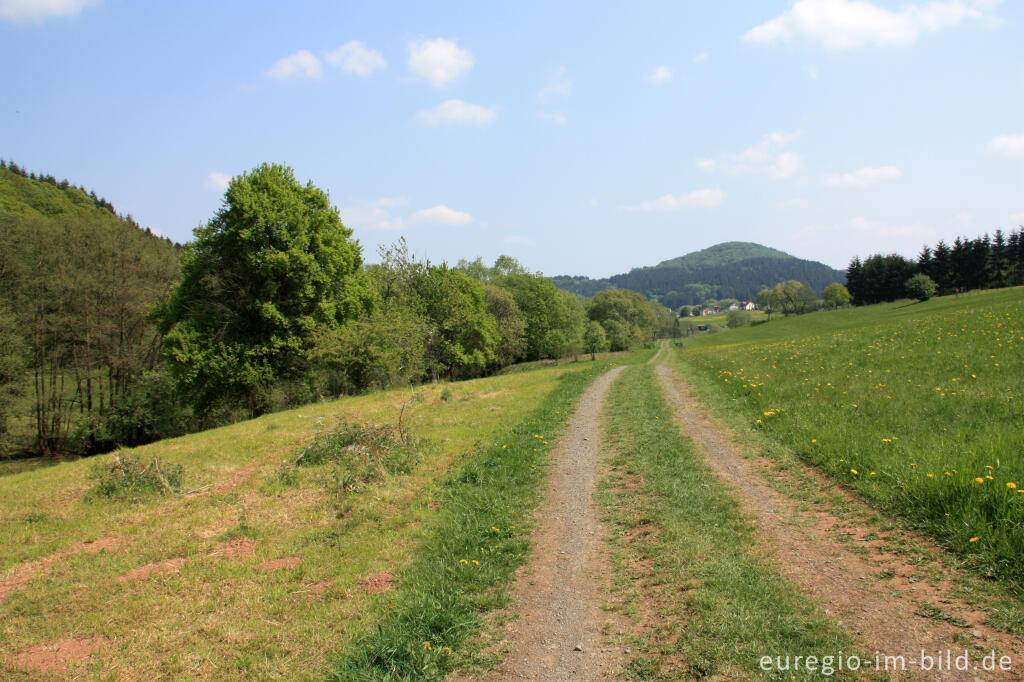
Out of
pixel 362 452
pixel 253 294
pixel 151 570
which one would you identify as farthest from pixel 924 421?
pixel 253 294

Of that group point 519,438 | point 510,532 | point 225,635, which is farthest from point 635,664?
point 519,438

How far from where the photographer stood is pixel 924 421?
946 cm

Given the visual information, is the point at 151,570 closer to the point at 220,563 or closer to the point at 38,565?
the point at 220,563

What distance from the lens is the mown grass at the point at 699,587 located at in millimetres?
4062

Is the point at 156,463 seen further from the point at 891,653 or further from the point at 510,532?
the point at 891,653

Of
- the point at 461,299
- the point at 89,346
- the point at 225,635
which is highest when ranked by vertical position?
the point at 461,299

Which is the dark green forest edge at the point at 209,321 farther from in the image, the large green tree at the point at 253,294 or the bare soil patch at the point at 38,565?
the bare soil patch at the point at 38,565

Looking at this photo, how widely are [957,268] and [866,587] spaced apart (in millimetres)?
113841

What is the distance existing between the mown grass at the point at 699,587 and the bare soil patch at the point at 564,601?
28 cm

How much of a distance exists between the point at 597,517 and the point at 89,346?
40.0 m

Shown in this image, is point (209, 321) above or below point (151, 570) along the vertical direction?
above

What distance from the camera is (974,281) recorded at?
85562 mm

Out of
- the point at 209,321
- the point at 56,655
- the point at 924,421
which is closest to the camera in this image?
the point at 56,655

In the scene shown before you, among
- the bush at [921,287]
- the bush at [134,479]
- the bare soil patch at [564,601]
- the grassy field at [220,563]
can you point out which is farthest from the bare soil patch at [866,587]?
the bush at [921,287]
